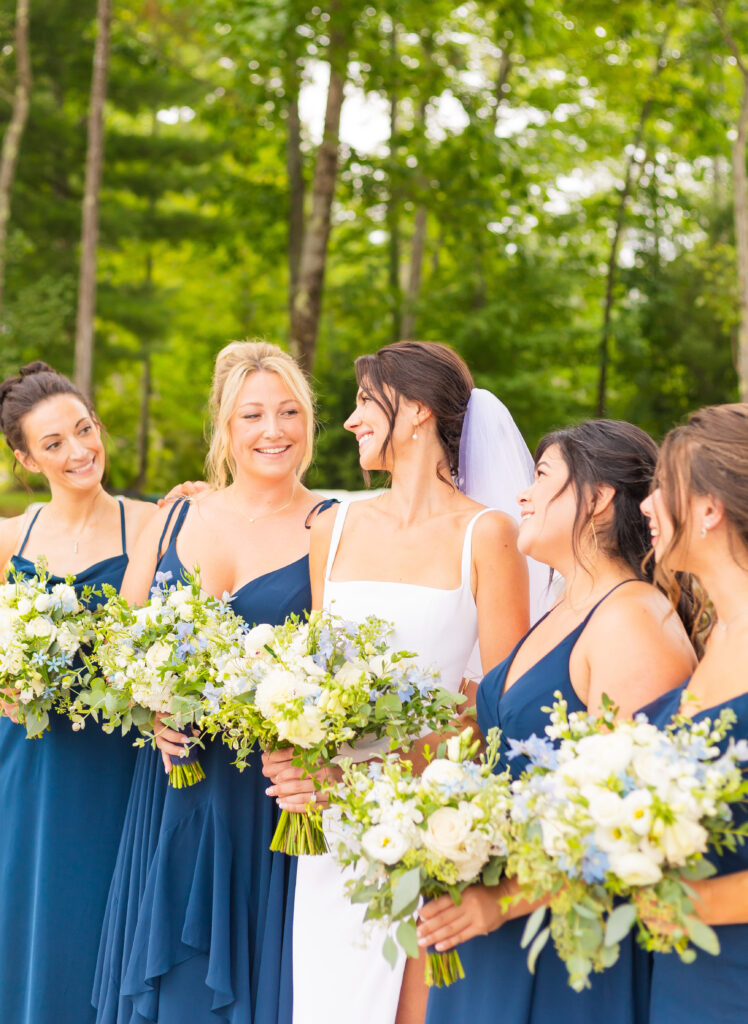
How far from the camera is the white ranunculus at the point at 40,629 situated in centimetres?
372

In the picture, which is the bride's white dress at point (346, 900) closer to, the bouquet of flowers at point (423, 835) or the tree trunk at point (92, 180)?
the bouquet of flowers at point (423, 835)

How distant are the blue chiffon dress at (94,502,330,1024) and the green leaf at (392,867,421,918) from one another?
1.46 meters

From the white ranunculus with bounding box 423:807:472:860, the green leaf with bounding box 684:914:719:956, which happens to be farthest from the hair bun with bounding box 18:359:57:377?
the green leaf with bounding box 684:914:719:956

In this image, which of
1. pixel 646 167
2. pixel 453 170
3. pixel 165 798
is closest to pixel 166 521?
pixel 165 798

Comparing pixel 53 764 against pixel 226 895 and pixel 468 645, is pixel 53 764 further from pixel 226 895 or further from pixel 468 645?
pixel 468 645

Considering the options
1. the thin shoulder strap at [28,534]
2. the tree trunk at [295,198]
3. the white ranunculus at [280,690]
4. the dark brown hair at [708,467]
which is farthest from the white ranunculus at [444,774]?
the tree trunk at [295,198]

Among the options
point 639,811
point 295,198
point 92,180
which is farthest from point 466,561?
point 295,198

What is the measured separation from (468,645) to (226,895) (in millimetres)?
1292

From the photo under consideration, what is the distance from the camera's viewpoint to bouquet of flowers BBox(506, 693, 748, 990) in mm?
1947

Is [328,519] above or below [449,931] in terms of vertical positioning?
above

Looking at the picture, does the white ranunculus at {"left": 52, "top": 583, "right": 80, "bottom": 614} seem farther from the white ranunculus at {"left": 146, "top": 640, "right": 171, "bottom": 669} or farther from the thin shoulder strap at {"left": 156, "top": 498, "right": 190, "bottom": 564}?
the white ranunculus at {"left": 146, "top": 640, "right": 171, "bottom": 669}

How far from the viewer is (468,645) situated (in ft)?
11.3

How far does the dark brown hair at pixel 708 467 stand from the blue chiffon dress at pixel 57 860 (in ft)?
9.26

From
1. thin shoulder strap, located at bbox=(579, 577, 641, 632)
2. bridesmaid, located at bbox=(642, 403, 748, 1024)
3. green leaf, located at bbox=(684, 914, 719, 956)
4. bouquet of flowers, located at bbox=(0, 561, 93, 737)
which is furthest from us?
bouquet of flowers, located at bbox=(0, 561, 93, 737)
